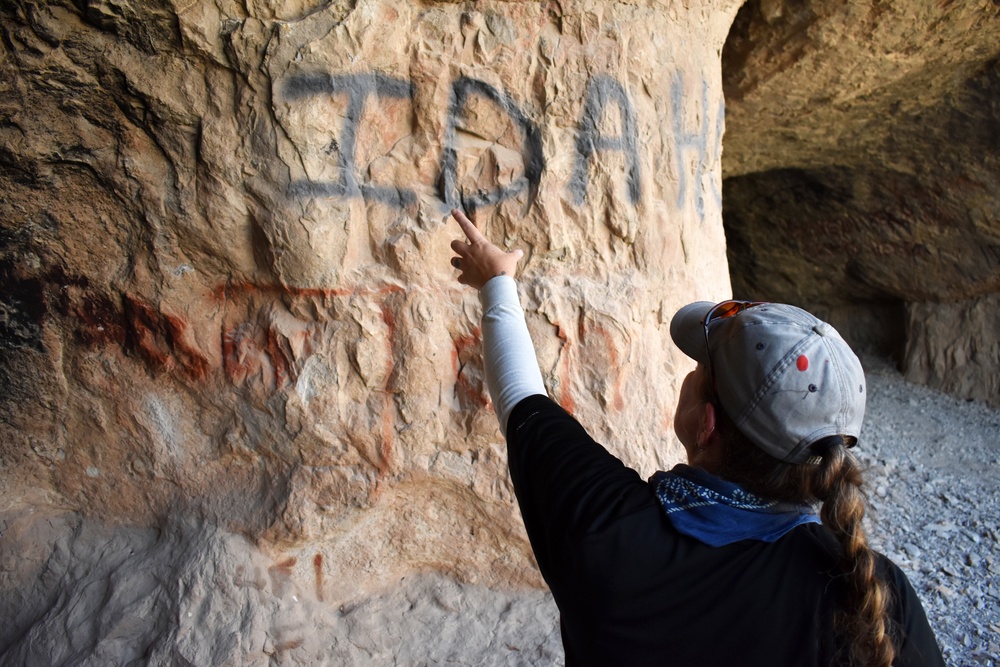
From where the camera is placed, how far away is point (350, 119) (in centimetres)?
192

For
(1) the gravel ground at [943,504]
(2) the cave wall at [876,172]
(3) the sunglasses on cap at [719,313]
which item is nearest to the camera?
(3) the sunglasses on cap at [719,313]

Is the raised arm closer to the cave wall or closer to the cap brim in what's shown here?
the cap brim

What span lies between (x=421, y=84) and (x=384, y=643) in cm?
153

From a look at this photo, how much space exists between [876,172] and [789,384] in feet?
13.9

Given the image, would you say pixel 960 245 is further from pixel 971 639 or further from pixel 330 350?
pixel 330 350

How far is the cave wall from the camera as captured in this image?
10.8 feet

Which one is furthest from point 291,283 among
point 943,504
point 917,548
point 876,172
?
point 876,172

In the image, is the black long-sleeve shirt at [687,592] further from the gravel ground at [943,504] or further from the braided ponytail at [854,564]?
the gravel ground at [943,504]

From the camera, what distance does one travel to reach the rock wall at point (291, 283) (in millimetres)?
1854

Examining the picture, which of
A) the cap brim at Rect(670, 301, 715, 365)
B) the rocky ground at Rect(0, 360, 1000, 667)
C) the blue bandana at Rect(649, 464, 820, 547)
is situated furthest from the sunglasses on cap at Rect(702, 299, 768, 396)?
the rocky ground at Rect(0, 360, 1000, 667)

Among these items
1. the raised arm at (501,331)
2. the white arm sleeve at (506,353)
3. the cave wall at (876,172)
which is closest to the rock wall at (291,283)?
the raised arm at (501,331)

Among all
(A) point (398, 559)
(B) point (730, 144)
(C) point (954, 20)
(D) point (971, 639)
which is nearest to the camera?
(A) point (398, 559)

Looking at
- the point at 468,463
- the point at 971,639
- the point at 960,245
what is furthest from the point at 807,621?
the point at 960,245

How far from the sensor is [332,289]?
1.94 meters
